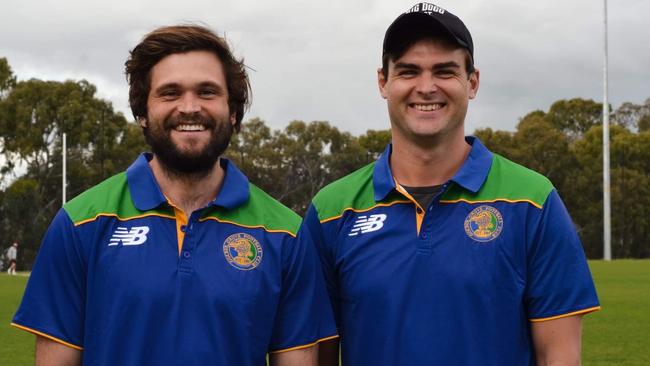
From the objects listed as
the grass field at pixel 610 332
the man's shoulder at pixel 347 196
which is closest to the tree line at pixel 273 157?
the grass field at pixel 610 332

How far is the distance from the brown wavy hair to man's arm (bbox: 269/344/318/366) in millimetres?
959

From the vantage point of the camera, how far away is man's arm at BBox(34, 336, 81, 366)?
3.51m

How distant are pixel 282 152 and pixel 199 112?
171 feet

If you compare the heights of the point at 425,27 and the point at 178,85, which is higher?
the point at 425,27

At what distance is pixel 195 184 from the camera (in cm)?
373

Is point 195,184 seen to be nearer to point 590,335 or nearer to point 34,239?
point 590,335

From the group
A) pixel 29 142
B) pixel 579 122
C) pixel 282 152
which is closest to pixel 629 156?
pixel 579 122

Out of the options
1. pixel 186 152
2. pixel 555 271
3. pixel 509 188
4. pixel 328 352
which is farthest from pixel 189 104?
pixel 555 271

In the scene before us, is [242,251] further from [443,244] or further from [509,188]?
[509,188]

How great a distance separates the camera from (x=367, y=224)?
3861 mm

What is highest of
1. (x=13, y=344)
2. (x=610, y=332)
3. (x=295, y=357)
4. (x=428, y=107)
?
(x=428, y=107)

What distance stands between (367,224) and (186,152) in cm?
77

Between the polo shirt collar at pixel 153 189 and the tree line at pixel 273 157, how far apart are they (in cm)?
4140

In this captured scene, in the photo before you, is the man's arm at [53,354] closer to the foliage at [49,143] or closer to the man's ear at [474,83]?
the man's ear at [474,83]
